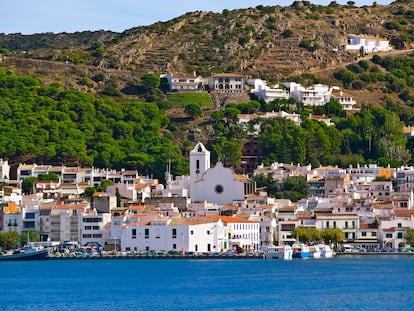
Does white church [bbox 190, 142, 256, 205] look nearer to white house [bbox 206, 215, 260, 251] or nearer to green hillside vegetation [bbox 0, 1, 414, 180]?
green hillside vegetation [bbox 0, 1, 414, 180]

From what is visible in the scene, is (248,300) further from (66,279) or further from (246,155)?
(246,155)

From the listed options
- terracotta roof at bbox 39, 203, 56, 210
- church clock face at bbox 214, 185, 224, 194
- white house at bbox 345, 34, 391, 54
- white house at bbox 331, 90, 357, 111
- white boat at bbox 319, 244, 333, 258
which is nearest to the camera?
white boat at bbox 319, 244, 333, 258

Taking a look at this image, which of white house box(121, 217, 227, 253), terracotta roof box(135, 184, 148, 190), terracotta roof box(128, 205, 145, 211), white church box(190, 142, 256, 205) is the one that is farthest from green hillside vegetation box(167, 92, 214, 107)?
white house box(121, 217, 227, 253)

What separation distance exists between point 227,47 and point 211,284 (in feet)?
318

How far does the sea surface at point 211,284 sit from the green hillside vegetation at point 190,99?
54.3 m

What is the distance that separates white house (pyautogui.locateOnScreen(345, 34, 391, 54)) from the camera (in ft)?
590

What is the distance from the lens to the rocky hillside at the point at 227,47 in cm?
16650

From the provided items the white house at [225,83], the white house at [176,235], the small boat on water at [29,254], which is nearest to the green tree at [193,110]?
the white house at [225,83]

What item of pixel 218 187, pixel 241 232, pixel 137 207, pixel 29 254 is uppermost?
pixel 218 187

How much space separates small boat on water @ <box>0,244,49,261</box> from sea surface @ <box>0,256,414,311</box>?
1.70 meters

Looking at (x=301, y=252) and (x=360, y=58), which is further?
(x=360, y=58)

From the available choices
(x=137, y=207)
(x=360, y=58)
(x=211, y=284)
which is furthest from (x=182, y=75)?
(x=211, y=284)

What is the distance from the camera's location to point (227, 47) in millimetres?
175000

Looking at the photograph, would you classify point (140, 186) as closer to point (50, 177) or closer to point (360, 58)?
point (50, 177)
